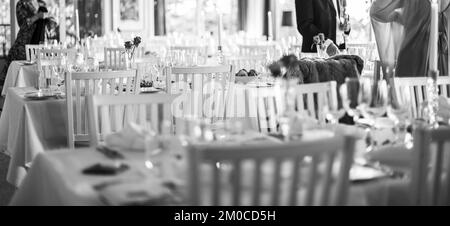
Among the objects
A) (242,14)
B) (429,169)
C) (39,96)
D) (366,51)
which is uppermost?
(242,14)

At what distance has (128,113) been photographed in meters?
2.97

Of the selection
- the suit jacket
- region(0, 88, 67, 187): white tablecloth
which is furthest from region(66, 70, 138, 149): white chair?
the suit jacket

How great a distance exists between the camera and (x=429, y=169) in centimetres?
189

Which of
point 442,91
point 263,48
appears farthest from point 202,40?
point 442,91

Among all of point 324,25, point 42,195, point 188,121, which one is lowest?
Result: point 42,195

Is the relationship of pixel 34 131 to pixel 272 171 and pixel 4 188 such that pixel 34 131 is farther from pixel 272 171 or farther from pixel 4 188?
pixel 272 171

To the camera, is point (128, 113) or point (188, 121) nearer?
point (188, 121)

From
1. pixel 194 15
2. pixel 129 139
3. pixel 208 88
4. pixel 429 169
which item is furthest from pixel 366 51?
pixel 429 169

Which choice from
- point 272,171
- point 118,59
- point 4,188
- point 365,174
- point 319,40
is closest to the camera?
point 272,171

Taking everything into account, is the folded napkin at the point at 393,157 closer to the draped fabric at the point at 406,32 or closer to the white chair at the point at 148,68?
the draped fabric at the point at 406,32

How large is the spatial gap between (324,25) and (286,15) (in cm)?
543

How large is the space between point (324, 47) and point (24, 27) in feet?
19.6

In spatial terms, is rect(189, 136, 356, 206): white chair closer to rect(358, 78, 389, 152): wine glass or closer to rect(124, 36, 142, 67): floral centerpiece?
rect(358, 78, 389, 152): wine glass
